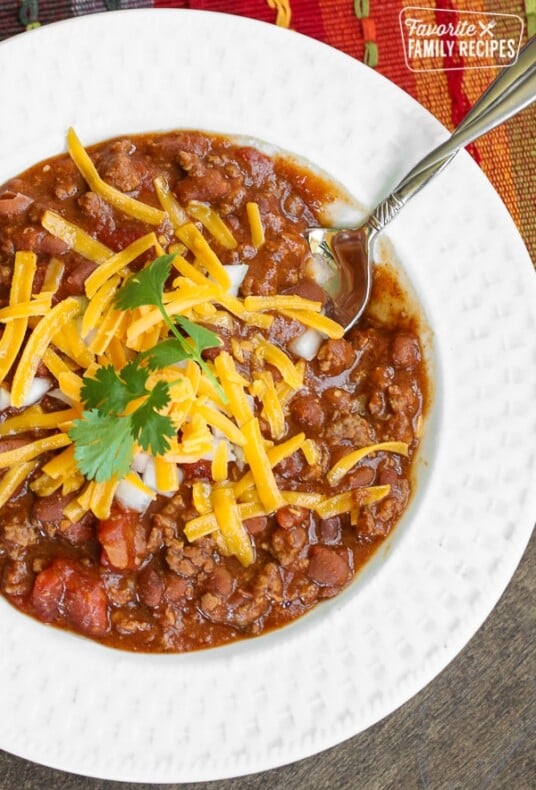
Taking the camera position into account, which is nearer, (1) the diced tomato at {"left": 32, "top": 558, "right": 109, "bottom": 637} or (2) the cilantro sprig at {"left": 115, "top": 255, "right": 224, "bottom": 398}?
(2) the cilantro sprig at {"left": 115, "top": 255, "right": 224, "bottom": 398}

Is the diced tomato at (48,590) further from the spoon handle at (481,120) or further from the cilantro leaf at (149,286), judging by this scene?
the spoon handle at (481,120)

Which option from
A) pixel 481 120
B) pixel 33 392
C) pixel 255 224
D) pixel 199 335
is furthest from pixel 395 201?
pixel 33 392

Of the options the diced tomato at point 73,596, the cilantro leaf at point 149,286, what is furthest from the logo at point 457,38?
the diced tomato at point 73,596

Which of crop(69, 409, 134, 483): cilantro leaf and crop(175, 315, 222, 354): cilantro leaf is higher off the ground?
crop(175, 315, 222, 354): cilantro leaf

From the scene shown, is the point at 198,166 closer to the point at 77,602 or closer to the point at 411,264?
the point at 411,264

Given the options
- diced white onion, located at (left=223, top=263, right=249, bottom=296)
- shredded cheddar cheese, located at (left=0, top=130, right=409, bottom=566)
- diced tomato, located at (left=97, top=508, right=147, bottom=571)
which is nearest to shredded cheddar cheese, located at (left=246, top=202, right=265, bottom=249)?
shredded cheddar cheese, located at (left=0, top=130, right=409, bottom=566)

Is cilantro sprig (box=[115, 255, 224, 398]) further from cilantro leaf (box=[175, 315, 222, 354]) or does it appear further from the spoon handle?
the spoon handle

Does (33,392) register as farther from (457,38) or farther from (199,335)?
(457,38)
